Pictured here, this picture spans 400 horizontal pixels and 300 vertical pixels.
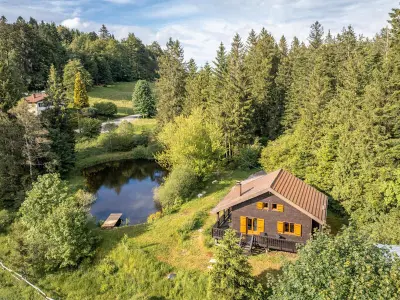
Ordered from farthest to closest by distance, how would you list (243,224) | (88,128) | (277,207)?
(88,128) → (243,224) → (277,207)

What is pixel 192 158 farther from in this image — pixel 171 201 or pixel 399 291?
pixel 399 291

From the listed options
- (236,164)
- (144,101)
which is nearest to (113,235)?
(236,164)

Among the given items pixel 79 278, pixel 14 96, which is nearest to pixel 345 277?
pixel 79 278

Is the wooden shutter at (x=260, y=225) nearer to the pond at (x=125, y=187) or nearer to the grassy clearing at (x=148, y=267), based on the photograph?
the grassy clearing at (x=148, y=267)

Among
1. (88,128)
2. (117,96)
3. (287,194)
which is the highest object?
(117,96)

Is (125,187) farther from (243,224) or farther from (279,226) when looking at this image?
(279,226)

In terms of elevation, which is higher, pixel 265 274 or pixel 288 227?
pixel 288 227

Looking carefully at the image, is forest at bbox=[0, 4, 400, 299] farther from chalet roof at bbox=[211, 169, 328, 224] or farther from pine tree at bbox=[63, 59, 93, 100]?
pine tree at bbox=[63, 59, 93, 100]

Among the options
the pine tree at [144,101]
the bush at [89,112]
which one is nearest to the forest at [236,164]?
the bush at [89,112]
